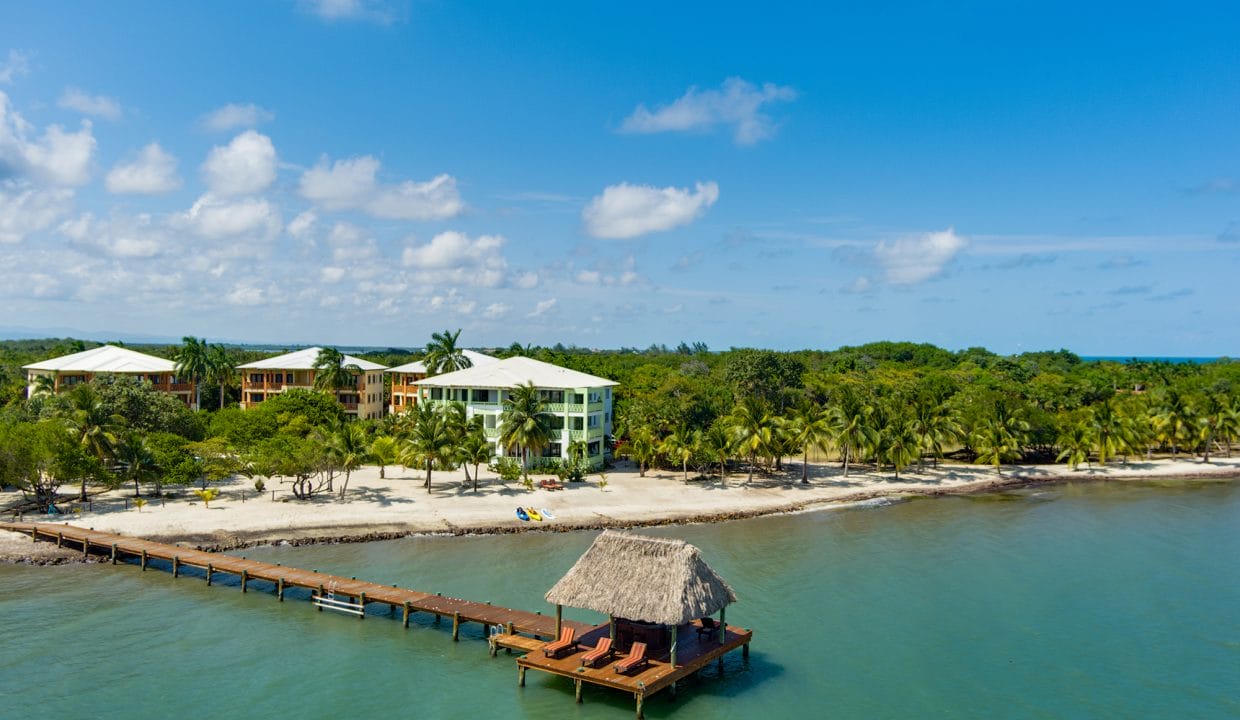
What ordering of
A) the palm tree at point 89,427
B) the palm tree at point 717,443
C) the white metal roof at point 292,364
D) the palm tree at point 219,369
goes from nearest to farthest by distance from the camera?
the palm tree at point 89,427 < the palm tree at point 717,443 < the palm tree at point 219,369 < the white metal roof at point 292,364

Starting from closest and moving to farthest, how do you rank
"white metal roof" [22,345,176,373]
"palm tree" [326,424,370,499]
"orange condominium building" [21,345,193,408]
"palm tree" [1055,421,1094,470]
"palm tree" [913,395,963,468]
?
1. "palm tree" [326,424,370,499]
2. "palm tree" [913,395,963,468]
3. "palm tree" [1055,421,1094,470]
4. "orange condominium building" [21,345,193,408]
5. "white metal roof" [22,345,176,373]

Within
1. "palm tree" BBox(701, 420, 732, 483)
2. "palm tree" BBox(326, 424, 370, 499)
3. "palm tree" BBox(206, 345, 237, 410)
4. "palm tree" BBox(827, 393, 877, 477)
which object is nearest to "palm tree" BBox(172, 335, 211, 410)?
"palm tree" BBox(206, 345, 237, 410)

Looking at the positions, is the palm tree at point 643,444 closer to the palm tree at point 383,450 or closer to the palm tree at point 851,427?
the palm tree at point 851,427

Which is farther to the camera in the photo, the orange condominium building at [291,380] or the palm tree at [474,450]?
the orange condominium building at [291,380]

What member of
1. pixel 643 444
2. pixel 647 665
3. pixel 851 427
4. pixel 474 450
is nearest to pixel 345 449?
pixel 474 450

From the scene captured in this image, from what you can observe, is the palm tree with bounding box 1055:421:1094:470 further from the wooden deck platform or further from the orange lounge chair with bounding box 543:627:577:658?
the orange lounge chair with bounding box 543:627:577:658

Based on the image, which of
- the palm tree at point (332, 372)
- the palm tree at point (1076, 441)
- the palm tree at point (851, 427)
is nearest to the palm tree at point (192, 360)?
the palm tree at point (332, 372)

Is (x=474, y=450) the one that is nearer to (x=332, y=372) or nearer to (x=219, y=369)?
(x=332, y=372)
